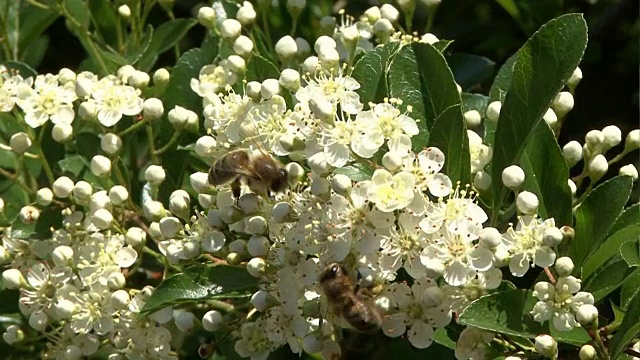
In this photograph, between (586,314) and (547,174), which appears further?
Result: (547,174)

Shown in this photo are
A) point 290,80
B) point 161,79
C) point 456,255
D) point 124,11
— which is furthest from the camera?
point 124,11

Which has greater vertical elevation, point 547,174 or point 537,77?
point 537,77

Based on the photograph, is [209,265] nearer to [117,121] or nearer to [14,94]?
[117,121]

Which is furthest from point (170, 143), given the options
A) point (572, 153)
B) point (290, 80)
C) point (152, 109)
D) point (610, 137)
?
point (610, 137)

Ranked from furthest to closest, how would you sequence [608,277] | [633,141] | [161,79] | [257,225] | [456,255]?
[161,79], [633,141], [257,225], [608,277], [456,255]

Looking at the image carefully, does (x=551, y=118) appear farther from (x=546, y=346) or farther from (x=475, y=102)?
(x=546, y=346)
